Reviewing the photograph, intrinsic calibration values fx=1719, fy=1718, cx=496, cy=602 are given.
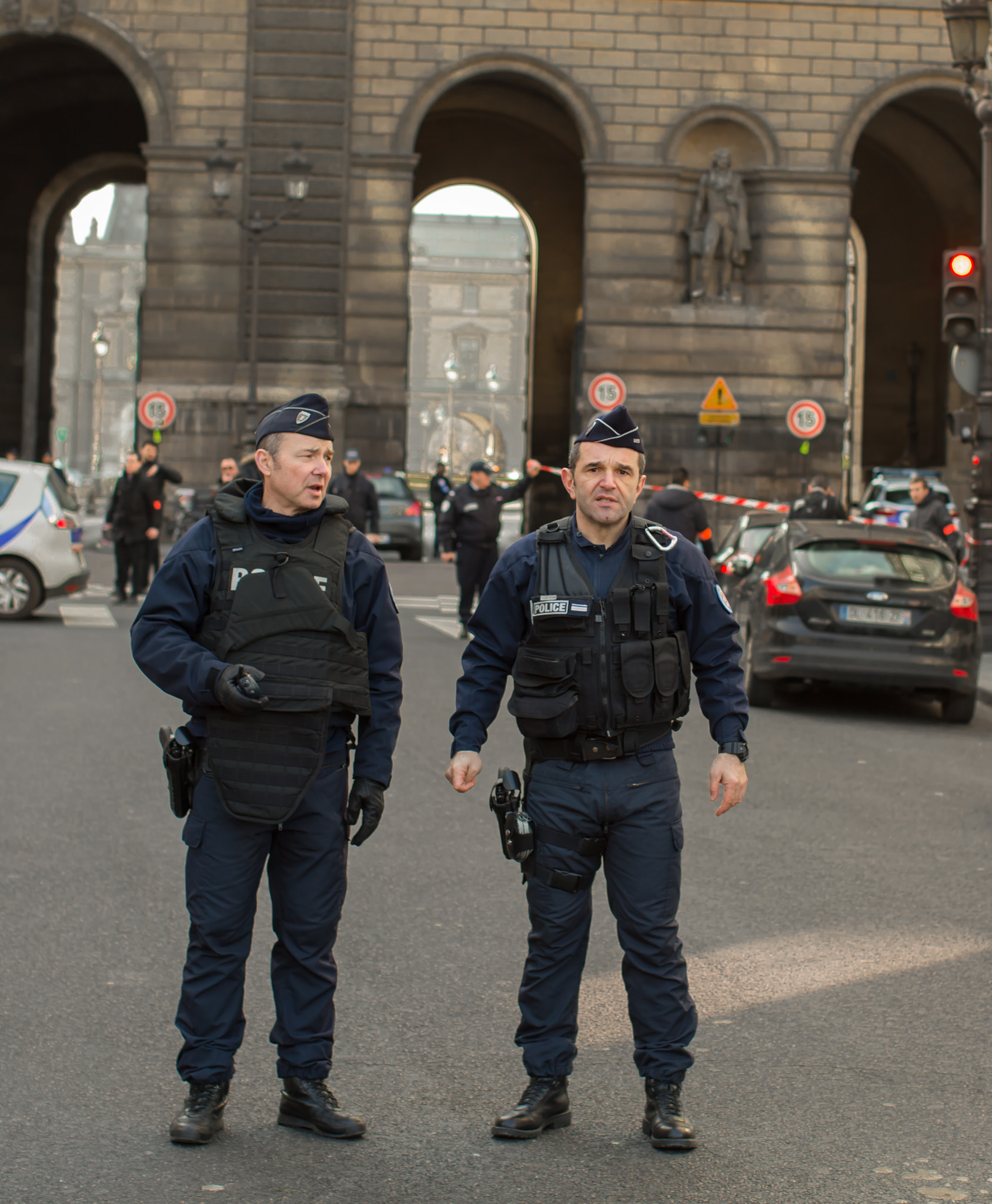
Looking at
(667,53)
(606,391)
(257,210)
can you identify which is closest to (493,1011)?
(606,391)

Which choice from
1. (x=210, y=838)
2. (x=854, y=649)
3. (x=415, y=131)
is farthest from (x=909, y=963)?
(x=415, y=131)

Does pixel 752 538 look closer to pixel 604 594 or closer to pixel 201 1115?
pixel 604 594

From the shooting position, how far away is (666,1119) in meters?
4.05

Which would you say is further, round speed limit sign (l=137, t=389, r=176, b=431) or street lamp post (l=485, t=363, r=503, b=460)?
street lamp post (l=485, t=363, r=503, b=460)

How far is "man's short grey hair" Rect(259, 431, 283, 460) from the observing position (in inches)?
164

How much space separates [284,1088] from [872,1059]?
1627 millimetres

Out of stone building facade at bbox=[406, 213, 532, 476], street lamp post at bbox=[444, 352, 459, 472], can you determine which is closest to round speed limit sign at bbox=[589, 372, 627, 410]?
street lamp post at bbox=[444, 352, 459, 472]

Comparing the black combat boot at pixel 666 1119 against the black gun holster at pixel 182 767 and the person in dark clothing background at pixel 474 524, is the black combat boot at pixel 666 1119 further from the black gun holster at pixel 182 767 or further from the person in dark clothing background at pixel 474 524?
the person in dark clothing background at pixel 474 524

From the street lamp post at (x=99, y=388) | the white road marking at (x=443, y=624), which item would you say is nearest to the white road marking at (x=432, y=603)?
the white road marking at (x=443, y=624)

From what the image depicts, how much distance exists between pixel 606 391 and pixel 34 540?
13608 millimetres

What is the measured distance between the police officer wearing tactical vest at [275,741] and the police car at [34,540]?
13.6 meters

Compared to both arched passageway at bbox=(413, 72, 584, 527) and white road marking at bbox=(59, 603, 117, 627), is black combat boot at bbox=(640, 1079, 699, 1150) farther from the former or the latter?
arched passageway at bbox=(413, 72, 584, 527)

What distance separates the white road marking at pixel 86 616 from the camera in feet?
56.9

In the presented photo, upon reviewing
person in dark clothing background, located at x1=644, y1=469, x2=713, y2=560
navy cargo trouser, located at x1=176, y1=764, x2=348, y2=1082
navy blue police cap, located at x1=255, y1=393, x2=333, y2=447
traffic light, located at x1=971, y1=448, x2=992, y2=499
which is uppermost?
traffic light, located at x1=971, y1=448, x2=992, y2=499
